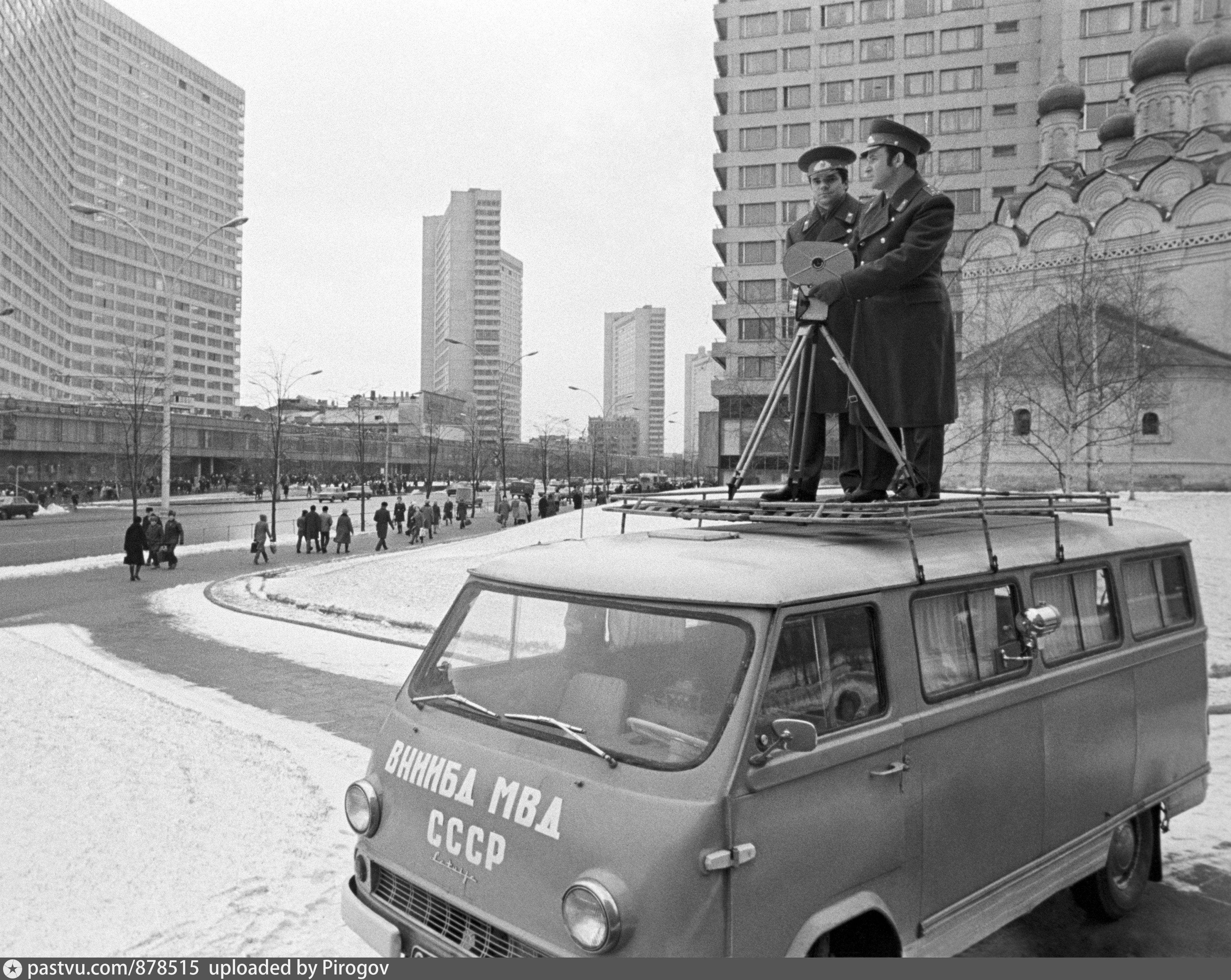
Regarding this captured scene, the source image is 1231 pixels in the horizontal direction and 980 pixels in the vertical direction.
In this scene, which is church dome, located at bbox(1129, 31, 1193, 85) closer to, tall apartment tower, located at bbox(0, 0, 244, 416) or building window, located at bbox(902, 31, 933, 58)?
building window, located at bbox(902, 31, 933, 58)

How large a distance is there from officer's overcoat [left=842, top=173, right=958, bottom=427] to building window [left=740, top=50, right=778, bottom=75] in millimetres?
68186

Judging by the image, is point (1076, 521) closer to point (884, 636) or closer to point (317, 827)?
point (884, 636)

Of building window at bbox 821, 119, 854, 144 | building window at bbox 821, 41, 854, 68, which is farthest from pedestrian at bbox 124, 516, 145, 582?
building window at bbox 821, 41, 854, 68

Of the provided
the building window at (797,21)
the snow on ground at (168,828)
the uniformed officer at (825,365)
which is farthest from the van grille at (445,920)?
the building window at (797,21)

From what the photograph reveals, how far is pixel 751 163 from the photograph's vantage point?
219 feet

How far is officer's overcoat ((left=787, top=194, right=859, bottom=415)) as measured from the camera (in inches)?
238

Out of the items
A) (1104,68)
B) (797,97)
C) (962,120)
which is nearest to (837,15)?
(797,97)

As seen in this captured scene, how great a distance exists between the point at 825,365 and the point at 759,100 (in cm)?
6771

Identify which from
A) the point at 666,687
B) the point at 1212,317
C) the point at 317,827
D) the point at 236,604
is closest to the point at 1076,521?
the point at 666,687

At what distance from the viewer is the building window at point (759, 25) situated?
67.4 meters

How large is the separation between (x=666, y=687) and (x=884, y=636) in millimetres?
944

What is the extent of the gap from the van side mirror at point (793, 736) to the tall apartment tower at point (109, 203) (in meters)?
69.4

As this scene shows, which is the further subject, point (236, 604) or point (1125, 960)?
point (236, 604)

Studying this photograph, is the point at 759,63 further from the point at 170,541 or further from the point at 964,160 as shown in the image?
the point at 170,541
